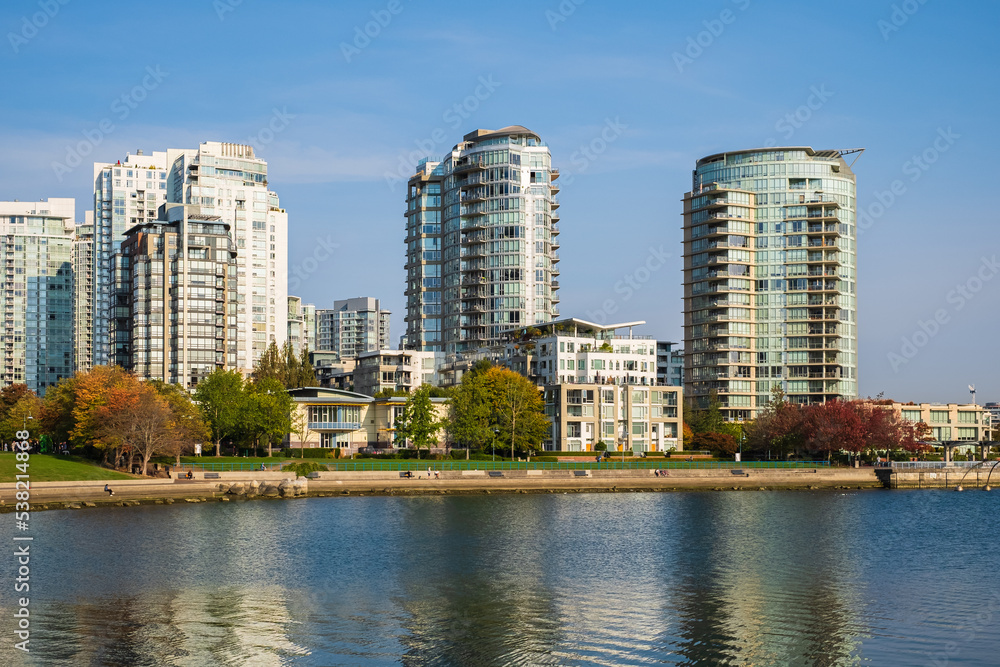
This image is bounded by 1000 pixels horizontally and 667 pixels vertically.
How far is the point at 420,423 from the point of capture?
6043 inches

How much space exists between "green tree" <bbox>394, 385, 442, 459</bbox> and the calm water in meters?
51.5

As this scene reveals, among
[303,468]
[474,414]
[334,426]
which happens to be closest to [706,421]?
[474,414]

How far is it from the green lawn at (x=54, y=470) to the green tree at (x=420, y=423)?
47190mm

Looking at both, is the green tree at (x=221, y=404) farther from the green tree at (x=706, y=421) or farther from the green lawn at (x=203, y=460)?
the green tree at (x=706, y=421)

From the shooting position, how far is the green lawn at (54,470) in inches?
4085

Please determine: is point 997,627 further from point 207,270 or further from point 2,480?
point 207,270

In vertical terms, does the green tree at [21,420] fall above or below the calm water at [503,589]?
above

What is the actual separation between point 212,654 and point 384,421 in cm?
13147

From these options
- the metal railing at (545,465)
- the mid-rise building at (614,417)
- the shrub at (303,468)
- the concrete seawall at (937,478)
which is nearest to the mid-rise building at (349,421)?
the mid-rise building at (614,417)

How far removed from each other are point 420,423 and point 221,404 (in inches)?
1156

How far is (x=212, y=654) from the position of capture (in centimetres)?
4288

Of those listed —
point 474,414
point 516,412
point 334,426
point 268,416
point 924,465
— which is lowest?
point 924,465

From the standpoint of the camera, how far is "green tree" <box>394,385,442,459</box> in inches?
6038

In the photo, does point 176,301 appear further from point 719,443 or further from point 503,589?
point 503,589
